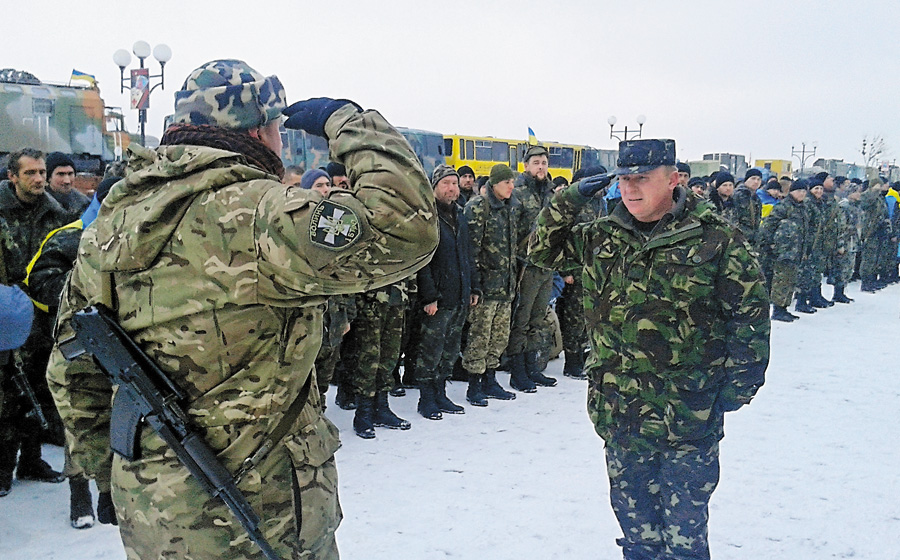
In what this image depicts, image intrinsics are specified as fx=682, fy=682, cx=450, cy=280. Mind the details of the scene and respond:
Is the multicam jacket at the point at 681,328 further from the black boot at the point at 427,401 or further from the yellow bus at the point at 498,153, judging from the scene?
the yellow bus at the point at 498,153

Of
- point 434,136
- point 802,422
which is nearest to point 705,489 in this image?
point 802,422

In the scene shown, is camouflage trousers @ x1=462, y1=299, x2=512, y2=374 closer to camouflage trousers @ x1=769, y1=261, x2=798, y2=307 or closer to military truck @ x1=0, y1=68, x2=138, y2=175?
camouflage trousers @ x1=769, y1=261, x2=798, y2=307

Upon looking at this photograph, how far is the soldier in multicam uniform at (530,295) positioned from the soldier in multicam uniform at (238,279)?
14.3 ft

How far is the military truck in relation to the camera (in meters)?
11.2

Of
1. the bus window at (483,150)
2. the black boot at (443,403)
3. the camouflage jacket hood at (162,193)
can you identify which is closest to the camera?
the camouflage jacket hood at (162,193)

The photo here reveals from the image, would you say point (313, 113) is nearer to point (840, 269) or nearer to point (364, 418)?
point (364, 418)

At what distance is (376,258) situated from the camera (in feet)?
4.70

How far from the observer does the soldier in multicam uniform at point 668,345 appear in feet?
8.32

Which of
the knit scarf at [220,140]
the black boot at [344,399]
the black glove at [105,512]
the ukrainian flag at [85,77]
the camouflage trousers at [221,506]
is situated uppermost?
the ukrainian flag at [85,77]

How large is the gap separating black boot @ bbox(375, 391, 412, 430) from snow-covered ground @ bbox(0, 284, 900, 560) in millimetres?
92

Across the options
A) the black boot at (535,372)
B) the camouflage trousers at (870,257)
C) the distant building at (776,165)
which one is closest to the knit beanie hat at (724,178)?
the camouflage trousers at (870,257)

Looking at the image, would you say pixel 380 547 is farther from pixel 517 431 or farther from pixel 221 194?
pixel 221 194

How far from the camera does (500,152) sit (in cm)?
2319

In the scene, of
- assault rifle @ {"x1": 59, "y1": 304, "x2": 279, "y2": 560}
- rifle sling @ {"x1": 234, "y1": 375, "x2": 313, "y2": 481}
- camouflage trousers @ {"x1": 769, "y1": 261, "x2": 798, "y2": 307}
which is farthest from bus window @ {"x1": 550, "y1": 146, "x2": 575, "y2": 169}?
assault rifle @ {"x1": 59, "y1": 304, "x2": 279, "y2": 560}
